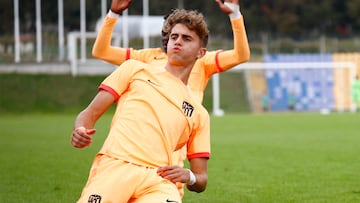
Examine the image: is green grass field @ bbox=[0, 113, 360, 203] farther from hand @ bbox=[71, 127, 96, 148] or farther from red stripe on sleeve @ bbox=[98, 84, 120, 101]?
hand @ bbox=[71, 127, 96, 148]

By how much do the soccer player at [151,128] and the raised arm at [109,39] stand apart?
2.10 feet

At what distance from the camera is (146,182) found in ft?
21.2

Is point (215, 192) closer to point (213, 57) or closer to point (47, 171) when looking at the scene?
point (213, 57)

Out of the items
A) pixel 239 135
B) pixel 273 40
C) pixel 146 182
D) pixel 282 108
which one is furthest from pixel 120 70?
pixel 273 40

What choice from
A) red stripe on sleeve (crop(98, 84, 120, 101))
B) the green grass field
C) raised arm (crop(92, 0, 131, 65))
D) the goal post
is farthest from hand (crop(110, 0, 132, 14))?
the goal post

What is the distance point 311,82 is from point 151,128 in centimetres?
4124

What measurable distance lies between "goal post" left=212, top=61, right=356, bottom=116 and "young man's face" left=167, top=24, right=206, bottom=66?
130ft

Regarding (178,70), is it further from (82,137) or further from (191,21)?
(82,137)

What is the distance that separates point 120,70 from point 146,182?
819 mm

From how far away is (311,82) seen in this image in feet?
155

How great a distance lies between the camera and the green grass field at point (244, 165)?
1260 cm

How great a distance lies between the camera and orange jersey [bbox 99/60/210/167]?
658cm

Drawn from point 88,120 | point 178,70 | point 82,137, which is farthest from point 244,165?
point 82,137

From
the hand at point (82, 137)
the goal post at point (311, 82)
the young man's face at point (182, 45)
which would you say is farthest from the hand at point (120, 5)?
the goal post at point (311, 82)
